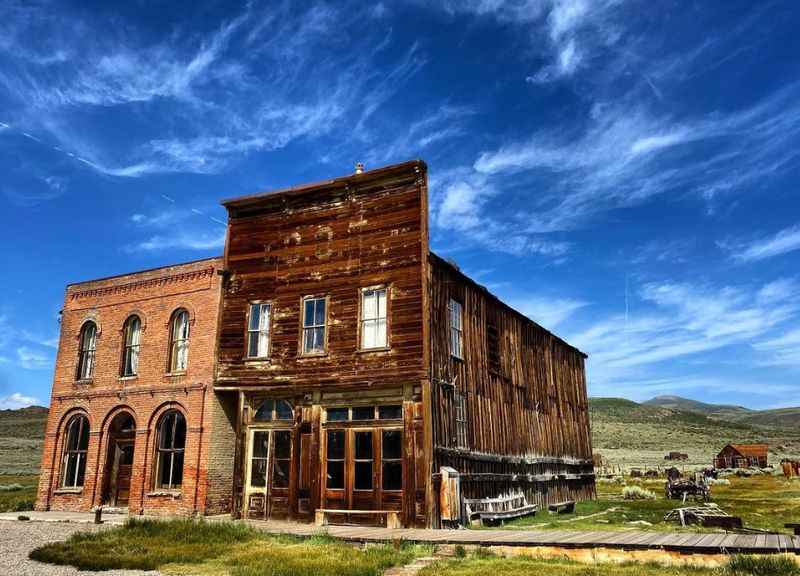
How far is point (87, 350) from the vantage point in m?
23.9

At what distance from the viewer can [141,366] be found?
21.9 metres

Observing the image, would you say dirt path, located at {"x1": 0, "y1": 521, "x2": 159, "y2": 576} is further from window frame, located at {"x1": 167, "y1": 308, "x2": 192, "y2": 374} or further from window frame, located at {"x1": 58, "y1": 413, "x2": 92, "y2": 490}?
window frame, located at {"x1": 167, "y1": 308, "x2": 192, "y2": 374}

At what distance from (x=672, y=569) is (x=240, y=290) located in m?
14.9

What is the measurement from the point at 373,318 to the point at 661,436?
8992 centimetres

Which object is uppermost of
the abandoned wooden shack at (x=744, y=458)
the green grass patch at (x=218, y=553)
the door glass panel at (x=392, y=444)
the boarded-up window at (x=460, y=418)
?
the boarded-up window at (x=460, y=418)

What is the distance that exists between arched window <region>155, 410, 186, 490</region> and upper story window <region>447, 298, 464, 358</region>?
31.2 feet

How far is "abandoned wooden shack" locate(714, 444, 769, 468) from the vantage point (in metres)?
61.6

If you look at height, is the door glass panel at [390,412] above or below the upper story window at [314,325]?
below

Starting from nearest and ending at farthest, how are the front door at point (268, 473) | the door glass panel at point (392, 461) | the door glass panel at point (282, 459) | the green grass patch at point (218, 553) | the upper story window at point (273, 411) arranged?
the green grass patch at point (218, 553)
the door glass panel at point (392, 461)
the front door at point (268, 473)
the door glass panel at point (282, 459)
the upper story window at point (273, 411)

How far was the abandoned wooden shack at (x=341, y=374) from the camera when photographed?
54.4 feet

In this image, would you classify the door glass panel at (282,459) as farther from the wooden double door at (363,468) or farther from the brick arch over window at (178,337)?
the brick arch over window at (178,337)

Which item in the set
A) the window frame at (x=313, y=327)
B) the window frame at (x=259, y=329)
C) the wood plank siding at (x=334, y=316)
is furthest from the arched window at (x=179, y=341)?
the window frame at (x=313, y=327)

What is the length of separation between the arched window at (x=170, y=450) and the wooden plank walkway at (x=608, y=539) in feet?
24.0

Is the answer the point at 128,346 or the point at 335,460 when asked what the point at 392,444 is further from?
the point at 128,346
